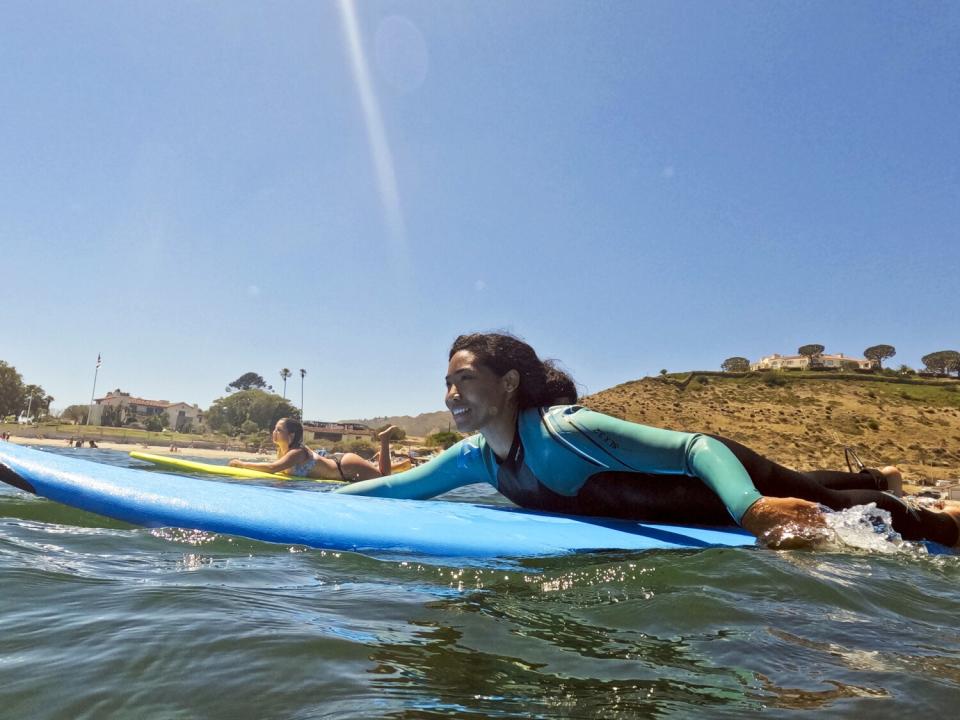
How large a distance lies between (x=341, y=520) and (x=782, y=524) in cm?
189

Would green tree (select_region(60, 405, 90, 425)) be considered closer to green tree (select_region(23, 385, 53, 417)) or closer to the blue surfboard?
green tree (select_region(23, 385, 53, 417))

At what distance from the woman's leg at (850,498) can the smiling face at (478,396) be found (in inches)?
44.3

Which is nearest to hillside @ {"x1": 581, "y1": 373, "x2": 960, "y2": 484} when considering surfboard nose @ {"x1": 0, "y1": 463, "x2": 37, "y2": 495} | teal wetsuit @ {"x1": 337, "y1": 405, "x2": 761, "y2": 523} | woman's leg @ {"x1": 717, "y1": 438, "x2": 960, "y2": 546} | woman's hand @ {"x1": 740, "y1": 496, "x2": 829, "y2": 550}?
woman's leg @ {"x1": 717, "y1": 438, "x2": 960, "y2": 546}

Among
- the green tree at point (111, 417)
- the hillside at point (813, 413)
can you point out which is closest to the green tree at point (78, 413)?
the green tree at point (111, 417)

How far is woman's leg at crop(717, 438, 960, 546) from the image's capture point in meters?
3.09

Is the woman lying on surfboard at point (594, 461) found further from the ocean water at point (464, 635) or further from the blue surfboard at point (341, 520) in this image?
the ocean water at point (464, 635)

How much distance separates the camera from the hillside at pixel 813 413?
4156cm

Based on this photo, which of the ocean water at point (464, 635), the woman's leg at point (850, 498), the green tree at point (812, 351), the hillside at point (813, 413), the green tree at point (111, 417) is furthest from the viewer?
the green tree at point (812, 351)

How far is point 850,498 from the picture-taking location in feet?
10.6

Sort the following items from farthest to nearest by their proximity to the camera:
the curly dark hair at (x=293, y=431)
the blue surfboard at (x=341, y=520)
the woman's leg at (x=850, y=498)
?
the curly dark hair at (x=293, y=431) → the woman's leg at (x=850, y=498) → the blue surfboard at (x=341, y=520)

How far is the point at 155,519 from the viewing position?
3.01 meters

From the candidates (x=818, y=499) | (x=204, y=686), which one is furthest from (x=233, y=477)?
(x=204, y=686)

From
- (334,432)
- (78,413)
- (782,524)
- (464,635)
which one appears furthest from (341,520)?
(78,413)

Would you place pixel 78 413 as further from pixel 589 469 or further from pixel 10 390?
pixel 589 469
